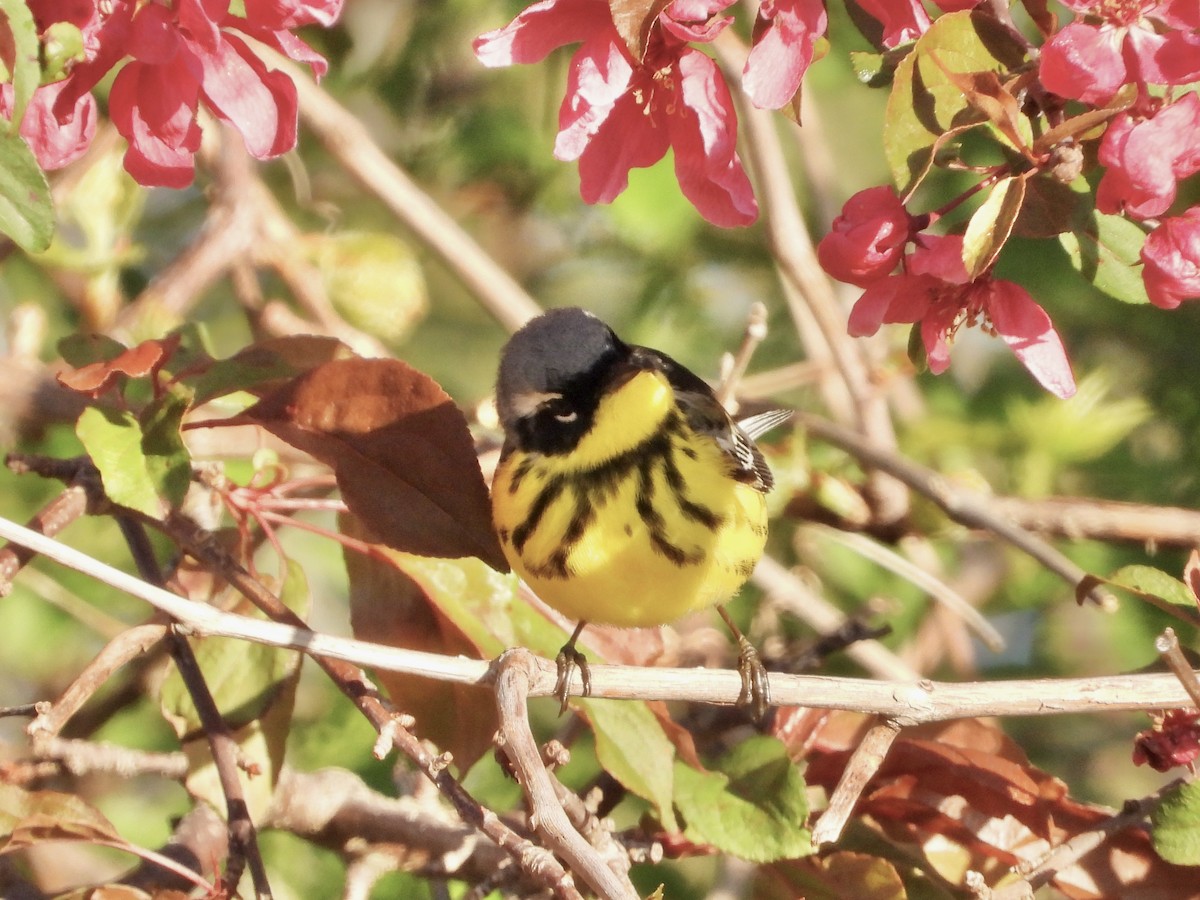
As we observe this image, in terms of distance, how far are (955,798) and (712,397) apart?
901mm

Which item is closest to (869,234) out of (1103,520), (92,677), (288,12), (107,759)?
(288,12)

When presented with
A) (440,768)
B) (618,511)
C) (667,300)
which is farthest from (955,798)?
(667,300)

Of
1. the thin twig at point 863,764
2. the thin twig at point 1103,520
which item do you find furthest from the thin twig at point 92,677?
the thin twig at point 1103,520

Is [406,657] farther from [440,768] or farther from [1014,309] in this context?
[1014,309]

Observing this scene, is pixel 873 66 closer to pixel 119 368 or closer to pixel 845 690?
pixel 845 690

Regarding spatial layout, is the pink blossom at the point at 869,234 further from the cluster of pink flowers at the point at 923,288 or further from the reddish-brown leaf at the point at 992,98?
the reddish-brown leaf at the point at 992,98

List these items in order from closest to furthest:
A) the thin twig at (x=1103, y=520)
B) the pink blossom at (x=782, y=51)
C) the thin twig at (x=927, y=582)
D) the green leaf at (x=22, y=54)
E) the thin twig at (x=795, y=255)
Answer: the green leaf at (x=22, y=54)
the pink blossom at (x=782, y=51)
the thin twig at (x=927, y=582)
the thin twig at (x=1103, y=520)
the thin twig at (x=795, y=255)

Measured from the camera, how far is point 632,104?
4.99ft

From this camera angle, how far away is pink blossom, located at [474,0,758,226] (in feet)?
4.74

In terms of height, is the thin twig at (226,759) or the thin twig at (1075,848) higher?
the thin twig at (226,759)

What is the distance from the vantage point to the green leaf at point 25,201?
1.25 meters

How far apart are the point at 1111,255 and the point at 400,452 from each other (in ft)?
2.76

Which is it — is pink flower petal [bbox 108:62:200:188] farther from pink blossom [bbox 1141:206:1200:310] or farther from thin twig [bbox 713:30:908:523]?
thin twig [bbox 713:30:908:523]

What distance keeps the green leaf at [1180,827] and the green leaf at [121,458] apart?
3.97 feet
